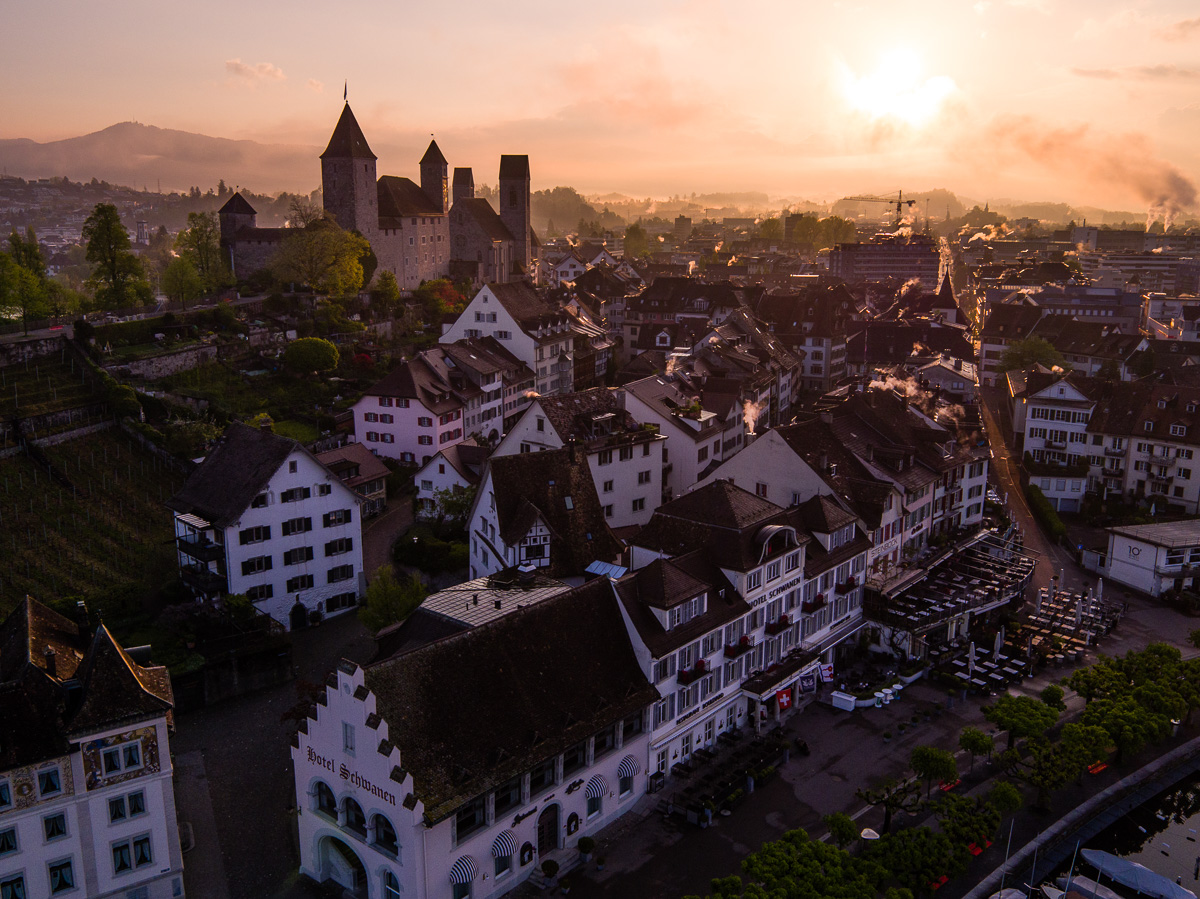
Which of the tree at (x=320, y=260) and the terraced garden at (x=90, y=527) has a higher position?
the tree at (x=320, y=260)

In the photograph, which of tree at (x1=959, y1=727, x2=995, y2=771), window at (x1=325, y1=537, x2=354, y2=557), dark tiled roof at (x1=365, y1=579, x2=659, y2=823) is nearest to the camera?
dark tiled roof at (x1=365, y1=579, x2=659, y2=823)

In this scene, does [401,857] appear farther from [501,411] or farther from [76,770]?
[501,411]

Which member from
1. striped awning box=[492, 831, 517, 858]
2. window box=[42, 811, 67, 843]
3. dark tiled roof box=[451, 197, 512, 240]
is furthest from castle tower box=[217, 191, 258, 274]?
striped awning box=[492, 831, 517, 858]

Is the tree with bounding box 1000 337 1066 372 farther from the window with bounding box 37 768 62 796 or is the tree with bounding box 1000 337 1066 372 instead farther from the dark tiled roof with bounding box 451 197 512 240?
the window with bounding box 37 768 62 796

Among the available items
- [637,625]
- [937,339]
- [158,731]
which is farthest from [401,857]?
[937,339]

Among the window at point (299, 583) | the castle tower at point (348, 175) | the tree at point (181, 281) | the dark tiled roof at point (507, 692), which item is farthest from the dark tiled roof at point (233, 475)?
the castle tower at point (348, 175)

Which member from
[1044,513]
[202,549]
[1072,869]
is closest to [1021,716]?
[1072,869]

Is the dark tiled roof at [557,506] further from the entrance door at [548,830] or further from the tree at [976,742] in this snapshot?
the tree at [976,742]
